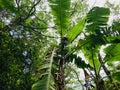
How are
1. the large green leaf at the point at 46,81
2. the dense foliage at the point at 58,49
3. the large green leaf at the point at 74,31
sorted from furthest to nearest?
1. the large green leaf at the point at 74,31
2. the dense foliage at the point at 58,49
3. the large green leaf at the point at 46,81

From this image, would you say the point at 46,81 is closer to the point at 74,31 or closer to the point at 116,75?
the point at 74,31

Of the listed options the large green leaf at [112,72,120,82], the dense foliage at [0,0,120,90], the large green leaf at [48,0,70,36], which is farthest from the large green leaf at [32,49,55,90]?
the large green leaf at [112,72,120,82]

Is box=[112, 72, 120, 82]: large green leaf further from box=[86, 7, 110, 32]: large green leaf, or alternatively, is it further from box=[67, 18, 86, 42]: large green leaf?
box=[67, 18, 86, 42]: large green leaf

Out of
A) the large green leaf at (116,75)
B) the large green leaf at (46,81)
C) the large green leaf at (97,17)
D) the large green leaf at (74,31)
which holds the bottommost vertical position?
the large green leaf at (116,75)

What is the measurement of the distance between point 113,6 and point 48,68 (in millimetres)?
13837

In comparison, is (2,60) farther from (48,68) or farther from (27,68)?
(48,68)

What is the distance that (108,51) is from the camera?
309 inches

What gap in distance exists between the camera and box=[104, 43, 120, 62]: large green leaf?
7734 mm

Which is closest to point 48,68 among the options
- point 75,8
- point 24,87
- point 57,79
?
point 57,79

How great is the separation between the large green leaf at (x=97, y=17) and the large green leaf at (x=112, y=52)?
76 cm

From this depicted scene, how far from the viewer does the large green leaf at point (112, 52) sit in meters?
7.73

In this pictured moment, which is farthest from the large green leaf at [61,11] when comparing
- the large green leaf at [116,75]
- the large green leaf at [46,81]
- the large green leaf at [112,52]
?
the large green leaf at [116,75]

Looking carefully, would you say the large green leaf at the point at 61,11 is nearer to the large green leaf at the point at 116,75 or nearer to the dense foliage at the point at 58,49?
the dense foliage at the point at 58,49

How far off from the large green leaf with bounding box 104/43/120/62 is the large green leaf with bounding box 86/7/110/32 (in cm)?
76
